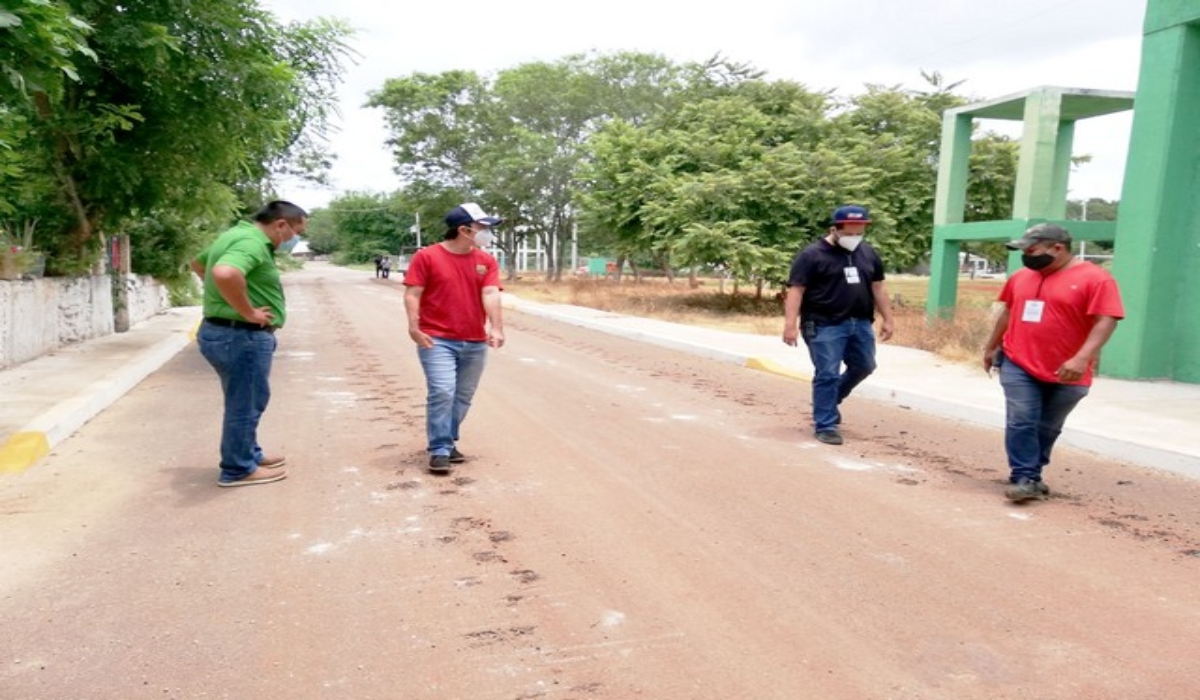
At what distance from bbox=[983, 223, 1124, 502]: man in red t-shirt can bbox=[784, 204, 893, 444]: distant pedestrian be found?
4.63 ft

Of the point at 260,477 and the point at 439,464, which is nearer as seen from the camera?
the point at 260,477

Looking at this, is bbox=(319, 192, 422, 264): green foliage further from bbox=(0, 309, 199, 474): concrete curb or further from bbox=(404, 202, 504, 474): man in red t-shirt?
bbox=(404, 202, 504, 474): man in red t-shirt

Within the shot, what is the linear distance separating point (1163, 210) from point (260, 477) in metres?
10.1

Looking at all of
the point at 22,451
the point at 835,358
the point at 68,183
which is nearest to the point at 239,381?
the point at 22,451

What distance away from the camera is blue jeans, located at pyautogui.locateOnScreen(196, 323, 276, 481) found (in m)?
5.13

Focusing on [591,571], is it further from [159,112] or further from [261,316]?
[159,112]

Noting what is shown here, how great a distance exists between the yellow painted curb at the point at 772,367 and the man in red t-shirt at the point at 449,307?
236 inches

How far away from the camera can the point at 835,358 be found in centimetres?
678

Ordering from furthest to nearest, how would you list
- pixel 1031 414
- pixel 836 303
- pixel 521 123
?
pixel 521 123 → pixel 836 303 → pixel 1031 414

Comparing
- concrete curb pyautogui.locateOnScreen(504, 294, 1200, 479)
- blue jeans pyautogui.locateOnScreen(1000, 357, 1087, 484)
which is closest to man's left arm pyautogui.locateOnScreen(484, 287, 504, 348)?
blue jeans pyautogui.locateOnScreen(1000, 357, 1087, 484)

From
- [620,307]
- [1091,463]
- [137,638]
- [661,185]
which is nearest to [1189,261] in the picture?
[1091,463]

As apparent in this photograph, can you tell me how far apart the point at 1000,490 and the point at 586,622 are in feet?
11.1

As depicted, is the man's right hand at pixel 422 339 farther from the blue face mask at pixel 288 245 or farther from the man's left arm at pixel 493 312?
the blue face mask at pixel 288 245

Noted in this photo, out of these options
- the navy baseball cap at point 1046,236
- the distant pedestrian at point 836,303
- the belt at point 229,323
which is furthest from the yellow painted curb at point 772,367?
the belt at point 229,323
